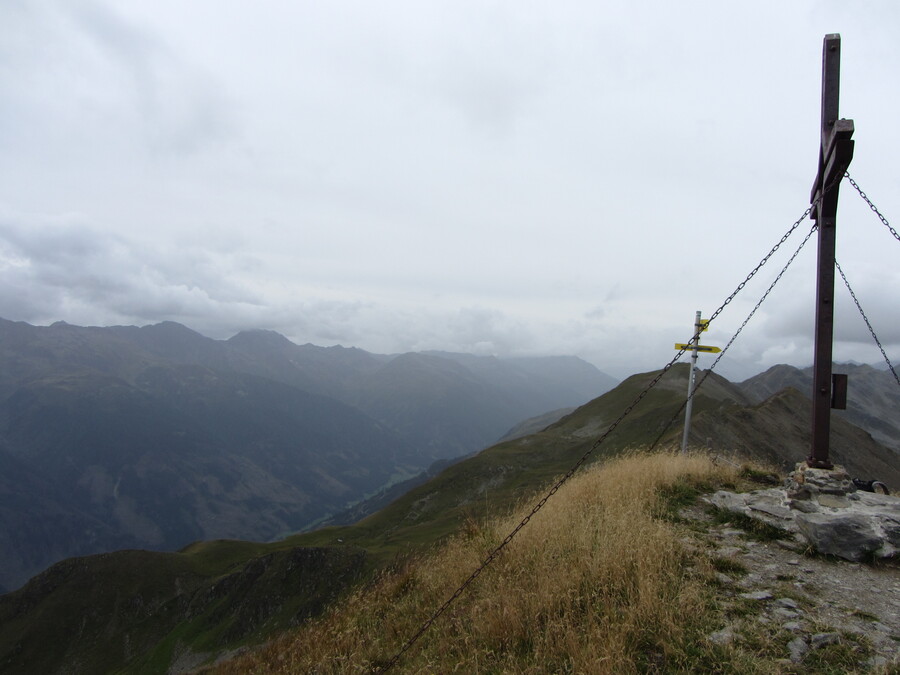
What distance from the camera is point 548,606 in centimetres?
564

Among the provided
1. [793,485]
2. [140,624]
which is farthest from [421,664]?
[140,624]

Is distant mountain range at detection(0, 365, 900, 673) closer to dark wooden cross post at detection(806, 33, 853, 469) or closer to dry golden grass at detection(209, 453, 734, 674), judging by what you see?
dark wooden cross post at detection(806, 33, 853, 469)

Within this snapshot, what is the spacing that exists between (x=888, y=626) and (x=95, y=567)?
108 meters

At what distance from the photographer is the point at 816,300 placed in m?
8.90

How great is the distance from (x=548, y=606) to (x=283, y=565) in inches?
2653

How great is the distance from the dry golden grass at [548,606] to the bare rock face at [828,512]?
62.1 inches

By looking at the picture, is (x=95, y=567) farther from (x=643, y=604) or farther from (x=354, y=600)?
(x=643, y=604)

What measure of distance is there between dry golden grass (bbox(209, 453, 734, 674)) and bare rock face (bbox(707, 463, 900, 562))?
158 centimetres

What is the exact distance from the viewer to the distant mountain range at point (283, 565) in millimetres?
54719

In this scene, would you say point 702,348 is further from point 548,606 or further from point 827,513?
point 548,606

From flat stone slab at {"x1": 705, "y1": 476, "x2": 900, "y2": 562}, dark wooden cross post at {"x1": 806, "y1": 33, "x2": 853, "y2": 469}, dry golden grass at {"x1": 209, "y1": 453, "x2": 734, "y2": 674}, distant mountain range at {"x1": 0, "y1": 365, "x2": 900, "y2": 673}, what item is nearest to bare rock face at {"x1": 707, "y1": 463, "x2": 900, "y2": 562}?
flat stone slab at {"x1": 705, "y1": 476, "x2": 900, "y2": 562}

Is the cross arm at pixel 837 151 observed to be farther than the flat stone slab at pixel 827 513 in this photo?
Yes

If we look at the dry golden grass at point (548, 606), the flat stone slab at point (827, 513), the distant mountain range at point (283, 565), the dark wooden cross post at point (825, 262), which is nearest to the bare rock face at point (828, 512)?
the flat stone slab at point (827, 513)

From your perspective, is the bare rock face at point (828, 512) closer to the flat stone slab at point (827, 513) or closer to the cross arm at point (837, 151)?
the flat stone slab at point (827, 513)
